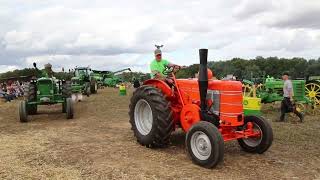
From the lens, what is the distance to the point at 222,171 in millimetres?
6344

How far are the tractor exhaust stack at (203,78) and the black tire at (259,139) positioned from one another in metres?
0.96

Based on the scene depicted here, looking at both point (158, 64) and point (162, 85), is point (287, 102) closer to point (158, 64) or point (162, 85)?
point (158, 64)

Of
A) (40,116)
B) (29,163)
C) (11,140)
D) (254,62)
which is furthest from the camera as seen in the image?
(254,62)

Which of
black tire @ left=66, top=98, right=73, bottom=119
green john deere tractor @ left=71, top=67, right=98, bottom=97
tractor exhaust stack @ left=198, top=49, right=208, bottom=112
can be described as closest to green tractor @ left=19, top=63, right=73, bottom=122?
black tire @ left=66, top=98, right=73, bottom=119

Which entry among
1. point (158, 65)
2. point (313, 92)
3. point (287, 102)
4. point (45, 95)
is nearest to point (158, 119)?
point (158, 65)

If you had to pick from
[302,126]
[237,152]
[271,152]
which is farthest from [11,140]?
[302,126]

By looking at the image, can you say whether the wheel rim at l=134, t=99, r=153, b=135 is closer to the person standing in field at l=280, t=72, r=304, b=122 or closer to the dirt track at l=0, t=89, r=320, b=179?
the dirt track at l=0, t=89, r=320, b=179

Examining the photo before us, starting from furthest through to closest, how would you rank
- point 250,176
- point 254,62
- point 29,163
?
point 254,62 < point 29,163 < point 250,176

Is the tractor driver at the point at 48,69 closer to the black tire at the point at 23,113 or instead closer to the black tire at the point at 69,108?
the black tire at the point at 69,108

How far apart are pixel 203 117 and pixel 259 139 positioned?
113cm

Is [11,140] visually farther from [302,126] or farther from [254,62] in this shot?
[254,62]

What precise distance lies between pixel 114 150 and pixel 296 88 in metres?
9.08

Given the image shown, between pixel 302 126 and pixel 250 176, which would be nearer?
pixel 250 176

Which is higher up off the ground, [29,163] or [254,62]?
[254,62]
